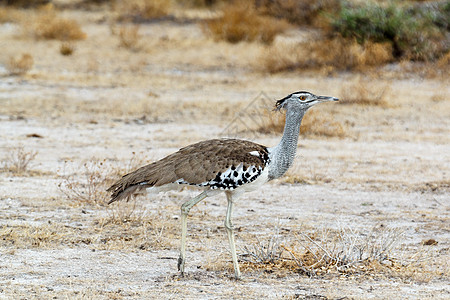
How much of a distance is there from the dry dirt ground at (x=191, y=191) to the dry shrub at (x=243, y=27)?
2.46 ft

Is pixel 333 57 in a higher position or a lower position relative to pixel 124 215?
higher

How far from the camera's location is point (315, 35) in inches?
650

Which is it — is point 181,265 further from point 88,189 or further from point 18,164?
point 18,164

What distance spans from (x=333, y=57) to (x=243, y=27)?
125 inches

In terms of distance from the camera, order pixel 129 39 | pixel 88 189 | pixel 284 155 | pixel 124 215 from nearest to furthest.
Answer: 1. pixel 284 155
2. pixel 124 215
3. pixel 88 189
4. pixel 129 39

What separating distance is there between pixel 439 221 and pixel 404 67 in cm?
821

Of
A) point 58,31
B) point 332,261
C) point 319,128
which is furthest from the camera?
point 58,31

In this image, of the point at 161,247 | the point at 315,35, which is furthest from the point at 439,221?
the point at 315,35

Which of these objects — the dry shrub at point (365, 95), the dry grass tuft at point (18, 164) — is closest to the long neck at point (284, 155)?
the dry grass tuft at point (18, 164)

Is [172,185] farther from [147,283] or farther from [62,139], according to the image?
[62,139]

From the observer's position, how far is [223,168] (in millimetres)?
4984

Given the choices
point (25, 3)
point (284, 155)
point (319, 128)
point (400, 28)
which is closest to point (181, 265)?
point (284, 155)

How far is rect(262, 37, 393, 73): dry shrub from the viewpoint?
49.0 ft

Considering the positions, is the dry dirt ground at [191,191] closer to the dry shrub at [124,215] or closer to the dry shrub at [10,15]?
the dry shrub at [124,215]
